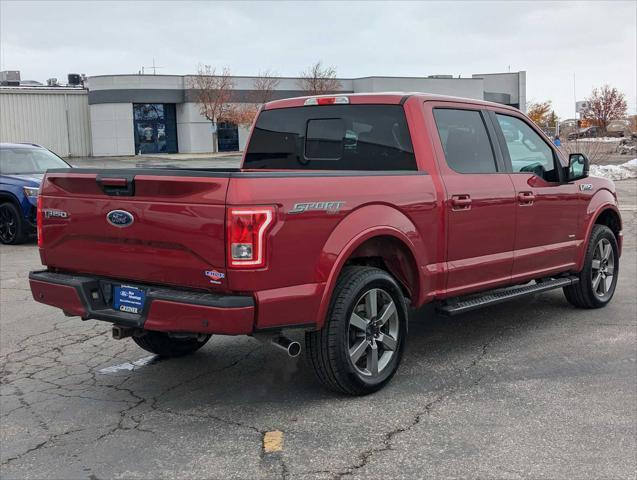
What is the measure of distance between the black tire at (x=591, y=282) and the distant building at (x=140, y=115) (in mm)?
35955

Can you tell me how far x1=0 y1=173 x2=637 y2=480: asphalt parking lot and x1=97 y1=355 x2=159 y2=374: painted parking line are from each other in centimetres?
3

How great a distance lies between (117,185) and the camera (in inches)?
171

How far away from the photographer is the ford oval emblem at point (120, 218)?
4.30 metres

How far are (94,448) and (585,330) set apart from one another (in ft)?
14.3

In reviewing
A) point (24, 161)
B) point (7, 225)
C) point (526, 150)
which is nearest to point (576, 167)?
point (526, 150)

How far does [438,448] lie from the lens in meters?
3.97

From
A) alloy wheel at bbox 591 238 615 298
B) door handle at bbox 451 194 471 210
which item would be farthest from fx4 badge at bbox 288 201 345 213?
alloy wheel at bbox 591 238 615 298

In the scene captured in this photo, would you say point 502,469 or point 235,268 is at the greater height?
point 235,268

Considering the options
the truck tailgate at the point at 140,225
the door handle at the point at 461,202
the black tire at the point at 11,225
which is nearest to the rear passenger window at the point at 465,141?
the door handle at the point at 461,202

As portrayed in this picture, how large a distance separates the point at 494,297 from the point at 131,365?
2877 mm

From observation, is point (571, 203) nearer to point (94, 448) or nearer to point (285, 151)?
point (285, 151)

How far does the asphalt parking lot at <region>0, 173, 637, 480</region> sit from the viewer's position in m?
3.80

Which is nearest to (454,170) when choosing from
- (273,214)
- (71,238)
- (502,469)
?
(273,214)

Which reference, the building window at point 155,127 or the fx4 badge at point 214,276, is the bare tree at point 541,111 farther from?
the fx4 badge at point 214,276
